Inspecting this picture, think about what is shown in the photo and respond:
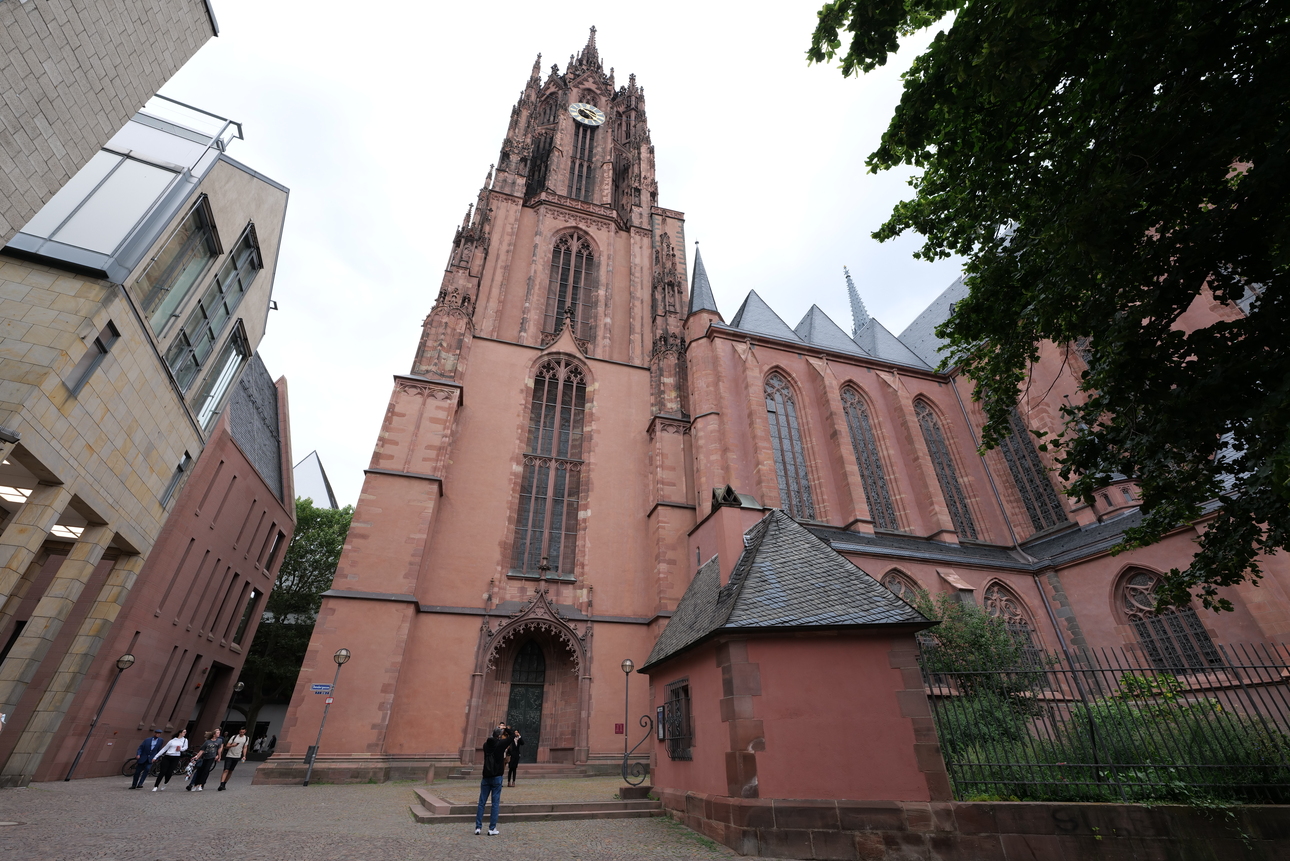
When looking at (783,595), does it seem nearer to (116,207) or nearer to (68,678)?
(68,678)

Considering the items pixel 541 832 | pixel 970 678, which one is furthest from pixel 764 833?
pixel 970 678

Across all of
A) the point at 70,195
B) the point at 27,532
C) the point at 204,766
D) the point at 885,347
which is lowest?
the point at 204,766

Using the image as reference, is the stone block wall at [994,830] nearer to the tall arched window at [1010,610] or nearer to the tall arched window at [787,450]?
the tall arched window at [1010,610]

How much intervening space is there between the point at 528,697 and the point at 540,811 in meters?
8.35

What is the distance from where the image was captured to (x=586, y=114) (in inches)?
1313

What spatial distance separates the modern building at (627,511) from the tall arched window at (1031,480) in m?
0.10

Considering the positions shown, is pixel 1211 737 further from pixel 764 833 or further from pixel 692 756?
pixel 692 756

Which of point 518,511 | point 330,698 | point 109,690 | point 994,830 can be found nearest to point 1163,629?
point 994,830

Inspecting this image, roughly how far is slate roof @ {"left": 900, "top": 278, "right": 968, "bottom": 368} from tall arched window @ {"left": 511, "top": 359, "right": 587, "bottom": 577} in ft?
60.8

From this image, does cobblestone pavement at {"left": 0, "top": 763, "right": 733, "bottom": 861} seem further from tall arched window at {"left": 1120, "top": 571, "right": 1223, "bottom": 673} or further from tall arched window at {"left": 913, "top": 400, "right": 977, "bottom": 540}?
tall arched window at {"left": 913, "top": 400, "right": 977, "bottom": 540}

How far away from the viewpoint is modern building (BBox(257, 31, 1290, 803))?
13602 mm

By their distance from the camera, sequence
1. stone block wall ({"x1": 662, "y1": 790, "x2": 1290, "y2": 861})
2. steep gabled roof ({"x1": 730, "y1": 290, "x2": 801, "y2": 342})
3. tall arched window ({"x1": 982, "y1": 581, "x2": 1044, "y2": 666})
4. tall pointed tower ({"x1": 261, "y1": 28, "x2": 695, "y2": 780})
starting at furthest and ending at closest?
steep gabled roof ({"x1": 730, "y1": 290, "x2": 801, "y2": 342}), tall arched window ({"x1": 982, "y1": 581, "x2": 1044, "y2": 666}), tall pointed tower ({"x1": 261, "y1": 28, "x2": 695, "y2": 780}), stone block wall ({"x1": 662, "y1": 790, "x2": 1290, "y2": 861})

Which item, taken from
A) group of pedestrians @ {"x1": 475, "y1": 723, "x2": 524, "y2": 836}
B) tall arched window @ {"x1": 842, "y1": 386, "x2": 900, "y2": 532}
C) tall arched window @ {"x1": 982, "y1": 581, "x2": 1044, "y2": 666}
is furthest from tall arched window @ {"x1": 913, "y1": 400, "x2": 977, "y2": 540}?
group of pedestrians @ {"x1": 475, "y1": 723, "x2": 524, "y2": 836}

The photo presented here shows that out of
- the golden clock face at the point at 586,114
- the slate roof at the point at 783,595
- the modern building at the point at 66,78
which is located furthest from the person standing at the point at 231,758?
the golden clock face at the point at 586,114
